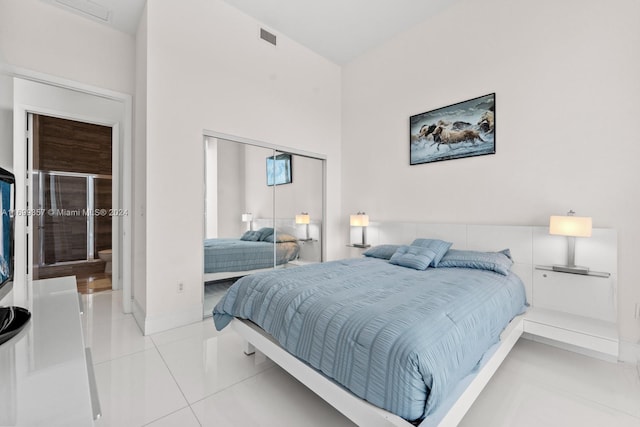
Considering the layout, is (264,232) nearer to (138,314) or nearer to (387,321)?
(138,314)

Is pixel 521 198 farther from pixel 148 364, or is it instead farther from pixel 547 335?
pixel 148 364

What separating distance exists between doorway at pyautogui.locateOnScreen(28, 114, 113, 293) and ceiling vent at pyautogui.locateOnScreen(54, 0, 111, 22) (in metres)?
1.87

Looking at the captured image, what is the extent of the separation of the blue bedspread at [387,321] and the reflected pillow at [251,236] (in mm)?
1264

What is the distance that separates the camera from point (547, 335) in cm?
216

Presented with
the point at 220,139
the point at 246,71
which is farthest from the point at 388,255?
the point at 246,71

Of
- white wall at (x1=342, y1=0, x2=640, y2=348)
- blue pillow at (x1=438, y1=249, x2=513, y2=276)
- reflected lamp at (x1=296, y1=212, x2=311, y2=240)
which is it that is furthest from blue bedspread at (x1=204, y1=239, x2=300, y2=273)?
blue pillow at (x1=438, y1=249, x2=513, y2=276)

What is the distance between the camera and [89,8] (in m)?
2.85

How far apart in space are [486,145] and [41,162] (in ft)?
20.0

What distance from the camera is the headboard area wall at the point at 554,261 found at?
2.26m

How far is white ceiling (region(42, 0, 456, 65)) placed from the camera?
2930 millimetres

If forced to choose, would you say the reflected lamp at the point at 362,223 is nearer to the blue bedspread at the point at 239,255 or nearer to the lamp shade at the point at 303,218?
the lamp shade at the point at 303,218

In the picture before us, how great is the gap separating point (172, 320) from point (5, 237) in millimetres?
1692

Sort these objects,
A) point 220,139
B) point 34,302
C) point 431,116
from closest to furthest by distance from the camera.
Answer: point 34,302, point 220,139, point 431,116

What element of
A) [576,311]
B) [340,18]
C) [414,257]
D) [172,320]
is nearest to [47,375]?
[172,320]
